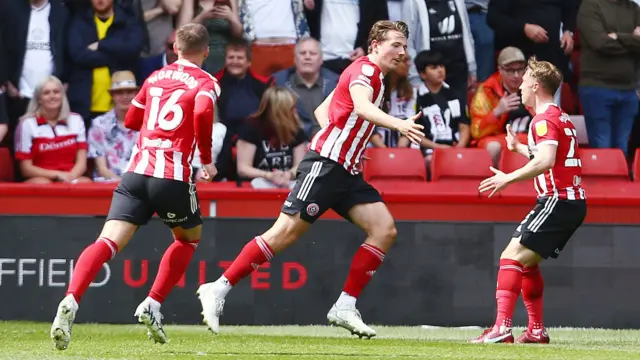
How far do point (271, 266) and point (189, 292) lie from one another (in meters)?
0.69

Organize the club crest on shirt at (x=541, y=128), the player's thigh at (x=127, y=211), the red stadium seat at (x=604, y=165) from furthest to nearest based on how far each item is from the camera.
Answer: the red stadium seat at (x=604, y=165) → the club crest on shirt at (x=541, y=128) → the player's thigh at (x=127, y=211)

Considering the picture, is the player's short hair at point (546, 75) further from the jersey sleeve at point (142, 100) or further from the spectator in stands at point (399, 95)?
the spectator in stands at point (399, 95)

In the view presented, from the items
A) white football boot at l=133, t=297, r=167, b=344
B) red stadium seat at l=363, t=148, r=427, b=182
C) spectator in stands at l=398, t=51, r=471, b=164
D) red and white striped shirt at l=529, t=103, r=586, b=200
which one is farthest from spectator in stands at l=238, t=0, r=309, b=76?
white football boot at l=133, t=297, r=167, b=344

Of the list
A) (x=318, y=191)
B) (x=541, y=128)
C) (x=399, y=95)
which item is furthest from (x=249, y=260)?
(x=399, y=95)

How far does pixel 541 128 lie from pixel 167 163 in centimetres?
238

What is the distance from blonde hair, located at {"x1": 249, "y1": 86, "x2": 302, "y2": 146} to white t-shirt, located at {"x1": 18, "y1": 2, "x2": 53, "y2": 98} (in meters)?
2.03

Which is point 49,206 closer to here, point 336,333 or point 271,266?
→ point 271,266

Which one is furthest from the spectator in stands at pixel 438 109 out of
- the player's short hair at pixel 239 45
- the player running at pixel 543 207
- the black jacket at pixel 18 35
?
the player running at pixel 543 207

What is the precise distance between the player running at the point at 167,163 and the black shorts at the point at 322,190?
2.32 feet

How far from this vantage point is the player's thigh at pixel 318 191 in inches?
320

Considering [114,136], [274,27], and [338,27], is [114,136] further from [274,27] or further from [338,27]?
[338,27]

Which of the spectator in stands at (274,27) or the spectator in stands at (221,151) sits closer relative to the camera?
the spectator in stands at (221,151)

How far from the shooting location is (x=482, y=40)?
42.8 feet

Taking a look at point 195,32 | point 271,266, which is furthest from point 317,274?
point 195,32
